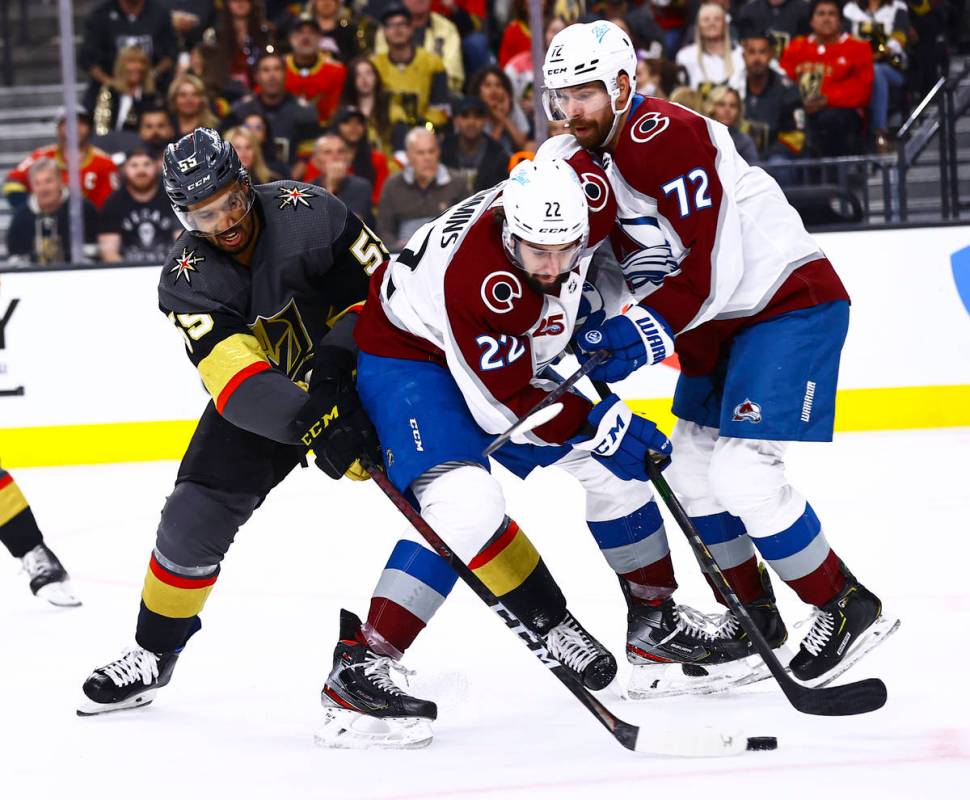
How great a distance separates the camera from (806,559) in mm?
2672

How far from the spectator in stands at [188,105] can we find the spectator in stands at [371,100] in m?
0.64

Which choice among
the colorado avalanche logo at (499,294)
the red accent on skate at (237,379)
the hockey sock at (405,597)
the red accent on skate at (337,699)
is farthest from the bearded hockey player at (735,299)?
the red accent on skate at (337,699)

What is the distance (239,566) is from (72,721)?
128 cm

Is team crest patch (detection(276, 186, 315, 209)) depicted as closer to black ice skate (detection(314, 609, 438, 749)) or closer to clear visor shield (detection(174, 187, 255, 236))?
clear visor shield (detection(174, 187, 255, 236))

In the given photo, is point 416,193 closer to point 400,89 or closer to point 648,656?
point 400,89

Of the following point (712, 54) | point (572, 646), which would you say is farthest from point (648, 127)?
point (712, 54)

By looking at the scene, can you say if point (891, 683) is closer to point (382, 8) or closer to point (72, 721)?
point (72, 721)

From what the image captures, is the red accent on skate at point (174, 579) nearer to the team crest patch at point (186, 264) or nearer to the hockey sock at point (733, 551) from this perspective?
the team crest patch at point (186, 264)

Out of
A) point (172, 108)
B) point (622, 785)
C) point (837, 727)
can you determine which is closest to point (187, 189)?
point (622, 785)

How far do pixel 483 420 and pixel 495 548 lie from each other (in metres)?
0.26

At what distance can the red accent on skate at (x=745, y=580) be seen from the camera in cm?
289

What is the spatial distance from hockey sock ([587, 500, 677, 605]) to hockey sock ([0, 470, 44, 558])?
168 cm

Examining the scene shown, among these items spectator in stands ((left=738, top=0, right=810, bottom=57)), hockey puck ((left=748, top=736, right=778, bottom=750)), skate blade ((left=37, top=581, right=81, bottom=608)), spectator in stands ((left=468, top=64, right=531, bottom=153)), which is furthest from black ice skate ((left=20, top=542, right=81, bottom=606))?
spectator in stands ((left=738, top=0, right=810, bottom=57))

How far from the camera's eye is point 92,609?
12.3 feet
